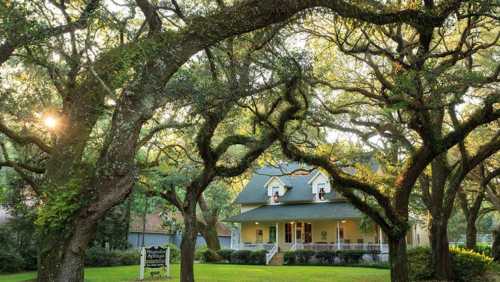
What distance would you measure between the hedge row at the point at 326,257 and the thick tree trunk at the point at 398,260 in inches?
A: 664

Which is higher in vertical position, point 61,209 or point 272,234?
point 61,209

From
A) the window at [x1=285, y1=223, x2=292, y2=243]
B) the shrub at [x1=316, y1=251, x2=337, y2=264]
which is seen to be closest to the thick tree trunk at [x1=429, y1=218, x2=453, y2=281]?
the shrub at [x1=316, y1=251, x2=337, y2=264]

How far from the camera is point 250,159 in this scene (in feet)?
40.8

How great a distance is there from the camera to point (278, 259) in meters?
31.7

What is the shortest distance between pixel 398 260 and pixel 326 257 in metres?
17.9

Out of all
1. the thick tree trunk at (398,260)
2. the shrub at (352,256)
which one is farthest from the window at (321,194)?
the thick tree trunk at (398,260)

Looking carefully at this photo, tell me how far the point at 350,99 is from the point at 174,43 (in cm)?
1290

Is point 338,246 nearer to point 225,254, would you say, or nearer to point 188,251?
point 225,254

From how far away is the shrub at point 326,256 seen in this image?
98.8 feet

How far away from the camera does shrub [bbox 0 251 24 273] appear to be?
984 inches

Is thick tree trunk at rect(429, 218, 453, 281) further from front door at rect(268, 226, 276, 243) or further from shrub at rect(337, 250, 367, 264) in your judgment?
front door at rect(268, 226, 276, 243)

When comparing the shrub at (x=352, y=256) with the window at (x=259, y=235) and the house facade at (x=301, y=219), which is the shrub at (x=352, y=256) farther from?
the window at (x=259, y=235)

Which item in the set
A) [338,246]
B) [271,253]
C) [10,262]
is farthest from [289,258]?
[10,262]

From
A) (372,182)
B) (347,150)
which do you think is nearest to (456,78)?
(372,182)
